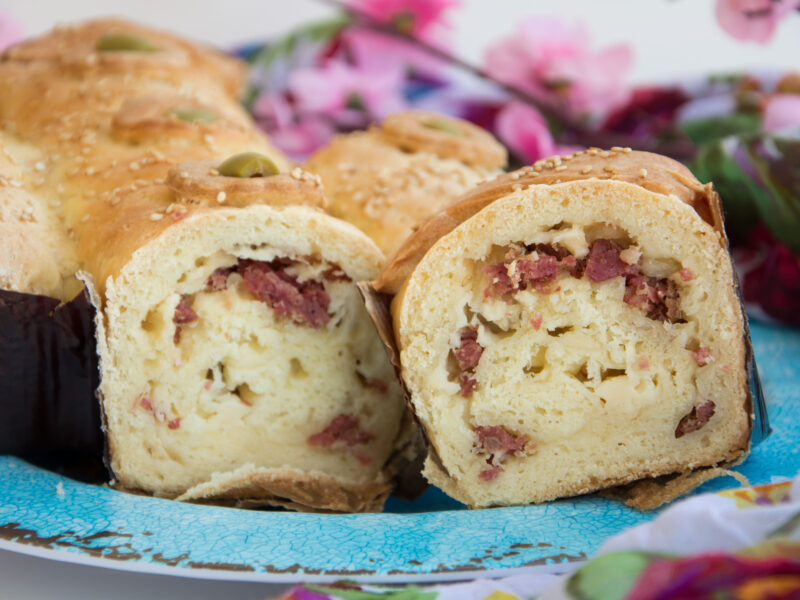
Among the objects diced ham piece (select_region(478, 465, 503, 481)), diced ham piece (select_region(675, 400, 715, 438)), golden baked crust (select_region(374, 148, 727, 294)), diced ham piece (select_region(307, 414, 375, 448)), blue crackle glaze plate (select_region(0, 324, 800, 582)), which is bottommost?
blue crackle glaze plate (select_region(0, 324, 800, 582))

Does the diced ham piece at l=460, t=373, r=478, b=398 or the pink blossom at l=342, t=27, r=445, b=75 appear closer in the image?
the diced ham piece at l=460, t=373, r=478, b=398

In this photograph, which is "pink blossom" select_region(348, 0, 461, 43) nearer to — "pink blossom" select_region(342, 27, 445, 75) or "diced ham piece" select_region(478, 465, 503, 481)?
"pink blossom" select_region(342, 27, 445, 75)

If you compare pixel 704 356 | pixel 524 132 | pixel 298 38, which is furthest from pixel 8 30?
pixel 704 356

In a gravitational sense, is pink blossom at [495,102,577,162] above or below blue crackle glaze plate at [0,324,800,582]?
above

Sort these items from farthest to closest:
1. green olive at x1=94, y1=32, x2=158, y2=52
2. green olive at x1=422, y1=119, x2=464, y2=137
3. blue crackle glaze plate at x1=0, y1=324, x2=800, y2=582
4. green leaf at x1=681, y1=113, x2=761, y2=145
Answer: green leaf at x1=681, y1=113, x2=761, y2=145
green olive at x1=94, y1=32, x2=158, y2=52
green olive at x1=422, y1=119, x2=464, y2=137
blue crackle glaze plate at x1=0, y1=324, x2=800, y2=582

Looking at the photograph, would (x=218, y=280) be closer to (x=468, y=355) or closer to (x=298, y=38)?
(x=468, y=355)

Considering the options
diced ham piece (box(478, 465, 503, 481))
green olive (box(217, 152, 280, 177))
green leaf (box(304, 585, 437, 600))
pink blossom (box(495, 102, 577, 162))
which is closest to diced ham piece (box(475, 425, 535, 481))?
diced ham piece (box(478, 465, 503, 481))

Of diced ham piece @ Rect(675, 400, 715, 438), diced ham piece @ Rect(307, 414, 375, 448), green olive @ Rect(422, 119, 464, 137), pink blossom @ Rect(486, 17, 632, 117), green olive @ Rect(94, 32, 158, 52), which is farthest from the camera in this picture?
pink blossom @ Rect(486, 17, 632, 117)
